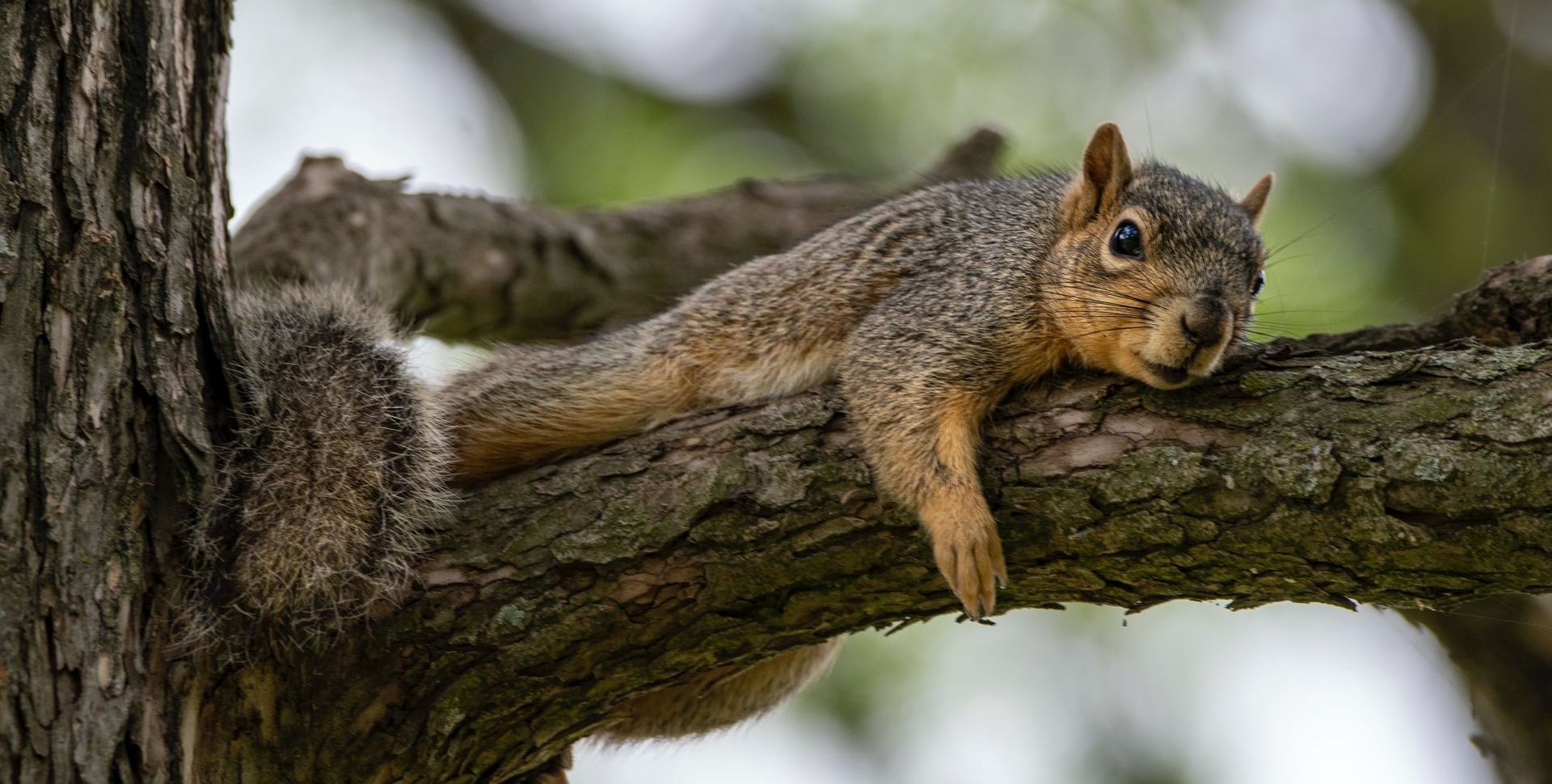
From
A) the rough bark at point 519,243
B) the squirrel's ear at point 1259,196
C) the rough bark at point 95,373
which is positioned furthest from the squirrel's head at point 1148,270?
the rough bark at point 95,373

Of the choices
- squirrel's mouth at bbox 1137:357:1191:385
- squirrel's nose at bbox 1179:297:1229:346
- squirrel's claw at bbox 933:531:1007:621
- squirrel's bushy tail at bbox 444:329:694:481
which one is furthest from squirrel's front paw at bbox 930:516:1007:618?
squirrel's bushy tail at bbox 444:329:694:481

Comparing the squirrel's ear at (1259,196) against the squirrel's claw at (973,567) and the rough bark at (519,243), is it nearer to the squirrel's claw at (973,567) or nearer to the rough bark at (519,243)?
the rough bark at (519,243)

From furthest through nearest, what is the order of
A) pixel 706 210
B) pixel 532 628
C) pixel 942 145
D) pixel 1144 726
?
pixel 942 145 < pixel 1144 726 < pixel 706 210 < pixel 532 628

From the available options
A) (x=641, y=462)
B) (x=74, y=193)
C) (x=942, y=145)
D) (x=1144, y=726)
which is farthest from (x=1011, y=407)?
(x=942, y=145)

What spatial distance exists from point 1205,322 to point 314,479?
198 centimetres

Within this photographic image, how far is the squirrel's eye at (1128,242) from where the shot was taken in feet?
10.9

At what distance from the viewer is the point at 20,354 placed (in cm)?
236

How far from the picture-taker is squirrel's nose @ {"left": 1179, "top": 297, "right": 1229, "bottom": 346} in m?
2.79

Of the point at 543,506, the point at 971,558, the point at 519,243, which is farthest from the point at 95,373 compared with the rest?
the point at 519,243

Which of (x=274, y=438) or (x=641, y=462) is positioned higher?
(x=274, y=438)

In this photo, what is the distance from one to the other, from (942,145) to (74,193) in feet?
18.1

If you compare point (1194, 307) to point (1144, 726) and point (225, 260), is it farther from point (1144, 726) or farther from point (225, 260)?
point (1144, 726)

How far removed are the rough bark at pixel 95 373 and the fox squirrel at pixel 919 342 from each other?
11.9 inches

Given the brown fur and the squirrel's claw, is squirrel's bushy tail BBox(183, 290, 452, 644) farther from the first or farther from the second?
the squirrel's claw
